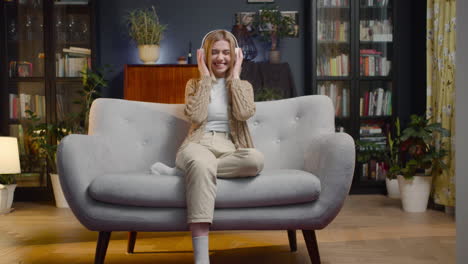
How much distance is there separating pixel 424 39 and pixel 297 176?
331 centimetres

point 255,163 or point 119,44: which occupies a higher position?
point 119,44

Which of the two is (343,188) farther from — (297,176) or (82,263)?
(82,263)

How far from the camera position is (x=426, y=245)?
2643mm

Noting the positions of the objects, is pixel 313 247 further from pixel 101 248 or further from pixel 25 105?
pixel 25 105

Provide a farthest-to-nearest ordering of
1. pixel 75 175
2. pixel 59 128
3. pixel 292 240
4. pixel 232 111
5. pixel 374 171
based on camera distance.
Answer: pixel 374 171 < pixel 59 128 < pixel 292 240 < pixel 232 111 < pixel 75 175

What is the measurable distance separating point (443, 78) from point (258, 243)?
210cm

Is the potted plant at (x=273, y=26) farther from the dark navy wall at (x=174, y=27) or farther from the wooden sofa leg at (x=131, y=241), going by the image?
the wooden sofa leg at (x=131, y=241)

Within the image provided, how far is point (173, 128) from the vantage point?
2572 millimetres

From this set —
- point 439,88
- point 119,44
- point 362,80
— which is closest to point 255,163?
point 439,88

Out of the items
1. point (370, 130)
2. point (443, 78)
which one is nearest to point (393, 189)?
point (370, 130)

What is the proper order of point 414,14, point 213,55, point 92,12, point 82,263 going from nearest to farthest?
point 82,263, point 213,55, point 92,12, point 414,14

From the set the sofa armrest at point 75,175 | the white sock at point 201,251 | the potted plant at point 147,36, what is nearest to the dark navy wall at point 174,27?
the potted plant at point 147,36

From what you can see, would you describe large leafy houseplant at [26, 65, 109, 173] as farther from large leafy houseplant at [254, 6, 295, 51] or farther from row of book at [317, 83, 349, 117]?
row of book at [317, 83, 349, 117]

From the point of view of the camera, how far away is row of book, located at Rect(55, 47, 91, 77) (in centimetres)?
461
